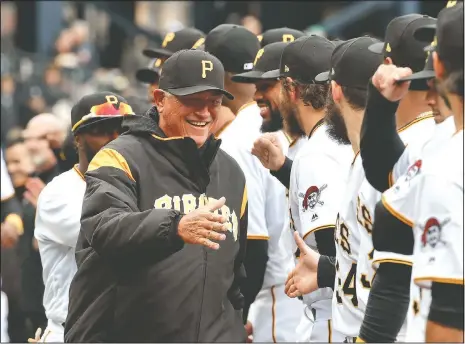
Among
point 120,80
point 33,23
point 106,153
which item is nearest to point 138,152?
point 106,153

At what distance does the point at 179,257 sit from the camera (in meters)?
4.95

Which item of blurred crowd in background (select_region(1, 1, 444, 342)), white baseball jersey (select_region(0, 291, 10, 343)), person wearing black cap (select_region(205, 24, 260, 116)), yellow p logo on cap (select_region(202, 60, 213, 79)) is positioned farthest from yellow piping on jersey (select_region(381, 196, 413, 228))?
white baseball jersey (select_region(0, 291, 10, 343))

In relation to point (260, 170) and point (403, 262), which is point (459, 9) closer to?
point (403, 262)

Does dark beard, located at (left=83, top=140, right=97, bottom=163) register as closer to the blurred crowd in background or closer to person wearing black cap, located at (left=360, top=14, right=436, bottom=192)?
the blurred crowd in background

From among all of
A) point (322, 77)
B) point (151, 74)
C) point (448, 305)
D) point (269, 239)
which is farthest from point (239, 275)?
point (151, 74)

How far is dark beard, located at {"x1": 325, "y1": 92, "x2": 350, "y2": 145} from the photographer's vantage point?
5281 mm

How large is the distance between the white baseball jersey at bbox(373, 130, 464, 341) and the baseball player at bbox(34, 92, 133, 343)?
9.13 ft

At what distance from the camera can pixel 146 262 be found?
479 cm

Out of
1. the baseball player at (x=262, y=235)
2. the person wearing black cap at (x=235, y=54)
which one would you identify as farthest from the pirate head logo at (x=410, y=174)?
the person wearing black cap at (x=235, y=54)

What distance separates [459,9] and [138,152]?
1762 millimetres

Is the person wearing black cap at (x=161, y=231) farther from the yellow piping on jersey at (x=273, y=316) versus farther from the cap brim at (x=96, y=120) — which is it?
the yellow piping on jersey at (x=273, y=316)

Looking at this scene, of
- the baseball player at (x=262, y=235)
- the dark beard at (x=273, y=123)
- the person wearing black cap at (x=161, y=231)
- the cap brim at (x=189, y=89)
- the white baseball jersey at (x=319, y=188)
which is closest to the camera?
the person wearing black cap at (x=161, y=231)

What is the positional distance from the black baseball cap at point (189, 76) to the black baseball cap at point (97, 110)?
102 centimetres

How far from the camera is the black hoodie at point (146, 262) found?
4.79 meters
